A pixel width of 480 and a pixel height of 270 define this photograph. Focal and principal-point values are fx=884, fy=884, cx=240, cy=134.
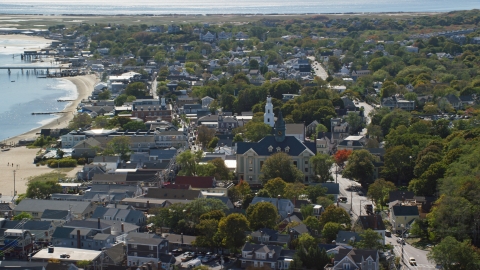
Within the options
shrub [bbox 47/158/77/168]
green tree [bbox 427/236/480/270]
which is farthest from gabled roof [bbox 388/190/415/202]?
shrub [bbox 47/158/77/168]

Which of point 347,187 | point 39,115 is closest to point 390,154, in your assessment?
point 347,187

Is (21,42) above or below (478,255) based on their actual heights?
below

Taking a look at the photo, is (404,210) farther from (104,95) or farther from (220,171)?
(104,95)

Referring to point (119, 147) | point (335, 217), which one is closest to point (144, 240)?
point (335, 217)

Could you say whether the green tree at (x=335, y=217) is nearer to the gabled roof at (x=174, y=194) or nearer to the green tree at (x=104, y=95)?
the gabled roof at (x=174, y=194)

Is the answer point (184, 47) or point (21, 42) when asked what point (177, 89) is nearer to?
point (184, 47)

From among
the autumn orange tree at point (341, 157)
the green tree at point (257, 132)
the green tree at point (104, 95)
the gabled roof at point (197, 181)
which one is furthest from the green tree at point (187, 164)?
the green tree at point (104, 95)
